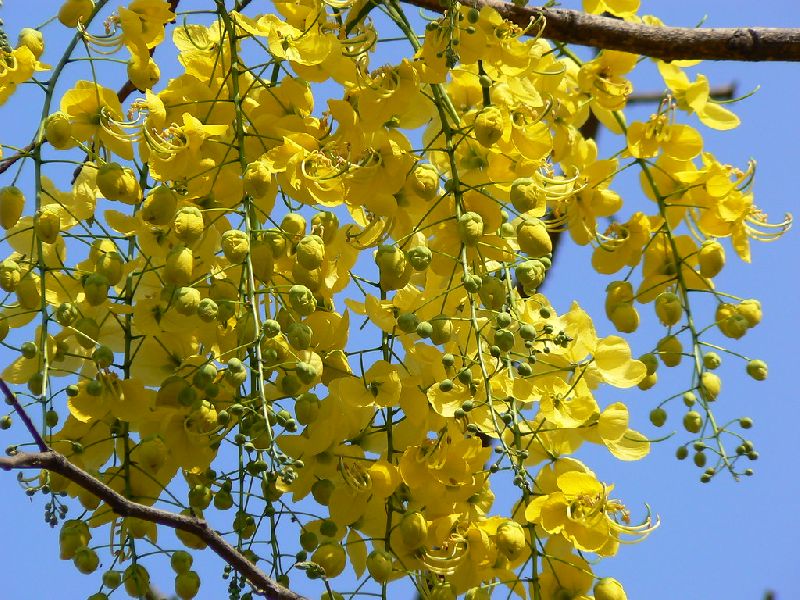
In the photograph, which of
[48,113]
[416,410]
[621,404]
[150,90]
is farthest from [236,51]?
[621,404]

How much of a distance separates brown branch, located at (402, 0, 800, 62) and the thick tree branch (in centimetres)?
90

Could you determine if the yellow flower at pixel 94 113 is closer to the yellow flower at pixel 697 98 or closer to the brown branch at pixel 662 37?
the brown branch at pixel 662 37

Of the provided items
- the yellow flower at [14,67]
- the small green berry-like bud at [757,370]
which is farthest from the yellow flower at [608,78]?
the yellow flower at [14,67]

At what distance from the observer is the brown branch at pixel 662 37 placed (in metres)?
1.79

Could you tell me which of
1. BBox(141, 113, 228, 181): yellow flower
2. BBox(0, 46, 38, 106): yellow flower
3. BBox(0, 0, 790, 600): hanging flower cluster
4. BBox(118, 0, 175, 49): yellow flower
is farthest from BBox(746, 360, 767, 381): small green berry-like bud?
BBox(0, 46, 38, 106): yellow flower

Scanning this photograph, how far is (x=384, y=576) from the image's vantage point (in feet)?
5.30

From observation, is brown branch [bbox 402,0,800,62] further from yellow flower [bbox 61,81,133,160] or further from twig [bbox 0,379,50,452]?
twig [bbox 0,379,50,452]

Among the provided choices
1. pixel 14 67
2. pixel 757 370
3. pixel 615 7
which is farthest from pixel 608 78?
pixel 14 67

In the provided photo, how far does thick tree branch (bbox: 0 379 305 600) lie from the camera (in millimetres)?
1150

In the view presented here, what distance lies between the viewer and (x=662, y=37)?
1.81m

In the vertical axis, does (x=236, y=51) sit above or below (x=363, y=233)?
above

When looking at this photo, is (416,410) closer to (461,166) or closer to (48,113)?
(461,166)

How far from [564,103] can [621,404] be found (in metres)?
0.54

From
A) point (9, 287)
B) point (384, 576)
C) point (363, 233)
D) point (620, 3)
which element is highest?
point (620, 3)
